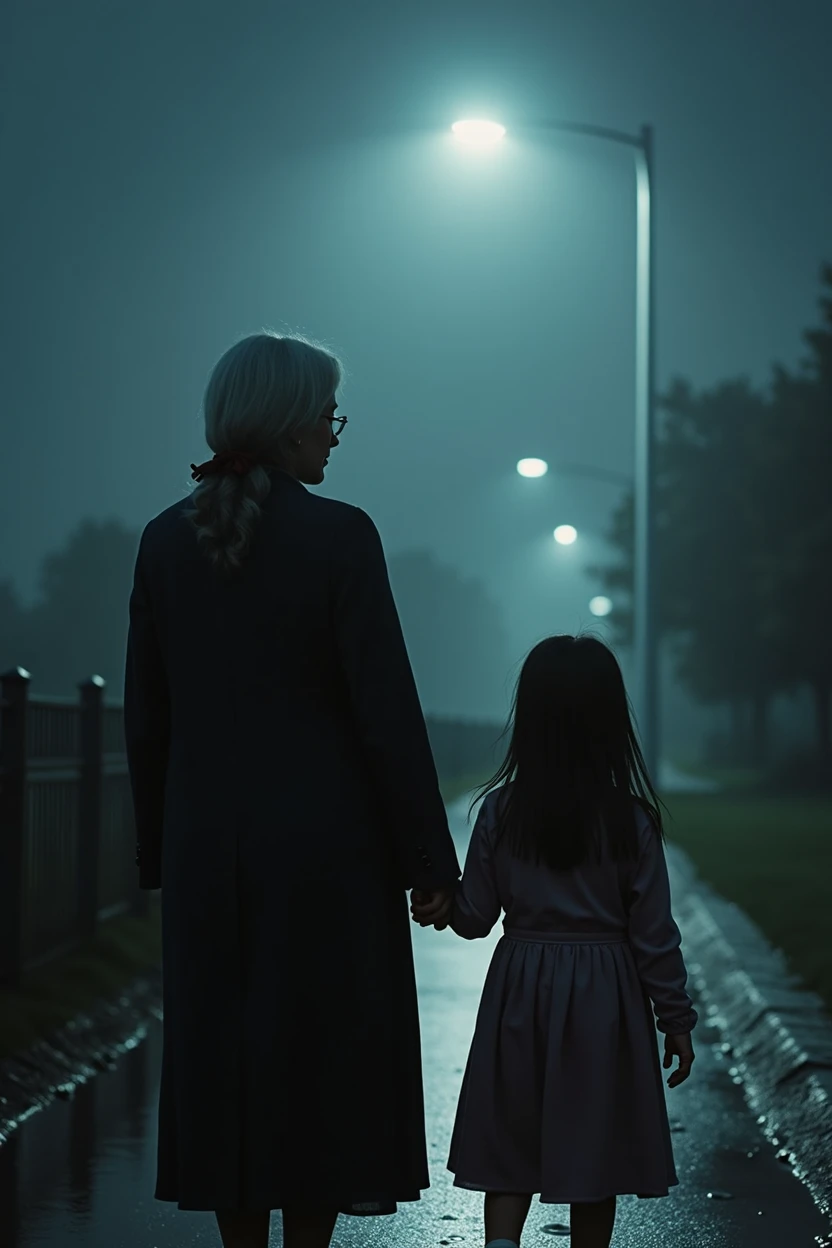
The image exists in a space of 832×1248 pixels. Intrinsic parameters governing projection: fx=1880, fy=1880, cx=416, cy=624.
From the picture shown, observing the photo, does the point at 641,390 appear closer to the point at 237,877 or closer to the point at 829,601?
the point at 237,877

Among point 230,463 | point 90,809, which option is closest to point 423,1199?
point 230,463

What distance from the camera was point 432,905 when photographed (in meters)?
3.73

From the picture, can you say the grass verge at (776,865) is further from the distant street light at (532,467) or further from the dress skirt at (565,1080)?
the distant street light at (532,467)

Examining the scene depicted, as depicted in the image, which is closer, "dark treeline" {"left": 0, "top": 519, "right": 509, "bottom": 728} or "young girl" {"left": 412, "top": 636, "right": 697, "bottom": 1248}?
"young girl" {"left": 412, "top": 636, "right": 697, "bottom": 1248}

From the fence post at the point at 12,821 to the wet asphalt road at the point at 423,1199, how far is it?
0.94 metres

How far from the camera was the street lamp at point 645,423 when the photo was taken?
60.5 feet

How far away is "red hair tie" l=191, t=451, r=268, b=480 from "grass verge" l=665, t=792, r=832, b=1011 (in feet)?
3.57

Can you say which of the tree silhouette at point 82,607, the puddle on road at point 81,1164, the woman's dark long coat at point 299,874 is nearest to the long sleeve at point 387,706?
the woman's dark long coat at point 299,874

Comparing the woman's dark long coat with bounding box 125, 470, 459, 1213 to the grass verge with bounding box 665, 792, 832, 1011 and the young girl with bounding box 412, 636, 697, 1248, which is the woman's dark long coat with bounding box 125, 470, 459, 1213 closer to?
the young girl with bounding box 412, 636, 697, 1248

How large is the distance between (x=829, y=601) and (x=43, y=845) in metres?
35.4

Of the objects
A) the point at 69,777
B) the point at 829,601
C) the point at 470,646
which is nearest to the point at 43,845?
the point at 69,777

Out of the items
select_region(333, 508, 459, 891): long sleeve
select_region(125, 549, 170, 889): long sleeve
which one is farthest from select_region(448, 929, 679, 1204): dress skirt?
select_region(125, 549, 170, 889): long sleeve

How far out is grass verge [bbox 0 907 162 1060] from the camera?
706cm

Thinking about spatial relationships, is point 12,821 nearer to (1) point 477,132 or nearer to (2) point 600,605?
(1) point 477,132
